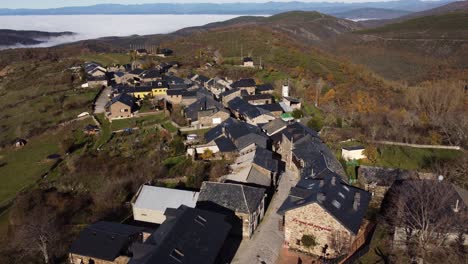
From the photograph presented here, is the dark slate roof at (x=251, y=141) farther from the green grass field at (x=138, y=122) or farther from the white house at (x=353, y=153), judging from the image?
the green grass field at (x=138, y=122)

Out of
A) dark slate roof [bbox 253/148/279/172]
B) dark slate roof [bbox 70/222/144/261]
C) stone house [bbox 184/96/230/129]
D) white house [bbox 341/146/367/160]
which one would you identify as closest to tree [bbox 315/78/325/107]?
stone house [bbox 184/96/230/129]

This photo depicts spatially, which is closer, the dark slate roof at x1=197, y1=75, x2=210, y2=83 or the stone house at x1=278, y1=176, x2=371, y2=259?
the stone house at x1=278, y1=176, x2=371, y2=259

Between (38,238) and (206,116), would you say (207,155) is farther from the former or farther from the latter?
(38,238)

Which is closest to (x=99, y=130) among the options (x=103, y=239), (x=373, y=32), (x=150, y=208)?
(x=150, y=208)

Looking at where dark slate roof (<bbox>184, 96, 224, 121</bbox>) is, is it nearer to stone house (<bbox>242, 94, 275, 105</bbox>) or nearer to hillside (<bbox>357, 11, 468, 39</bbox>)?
stone house (<bbox>242, 94, 275, 105</bbox>)

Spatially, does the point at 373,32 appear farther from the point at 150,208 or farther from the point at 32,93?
the point at 150,208

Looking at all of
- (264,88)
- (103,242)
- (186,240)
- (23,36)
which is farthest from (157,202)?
(23,36)
